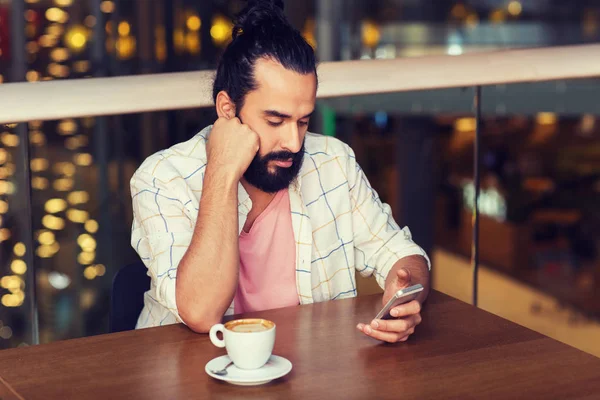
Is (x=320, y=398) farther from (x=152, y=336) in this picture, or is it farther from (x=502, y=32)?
(x=502, y=32)

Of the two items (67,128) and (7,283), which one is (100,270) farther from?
(7,283)

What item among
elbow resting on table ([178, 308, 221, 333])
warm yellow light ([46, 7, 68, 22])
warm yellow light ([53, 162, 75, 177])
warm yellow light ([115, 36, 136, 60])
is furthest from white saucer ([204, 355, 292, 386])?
warm yellow light ([53, 162, 75, 177])

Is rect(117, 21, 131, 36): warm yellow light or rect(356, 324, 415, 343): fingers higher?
rect(117, 21, 131, 36): warm yellow light

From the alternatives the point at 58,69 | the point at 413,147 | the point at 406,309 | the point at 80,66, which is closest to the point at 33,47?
the point at 58,69

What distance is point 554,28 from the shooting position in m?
14.8

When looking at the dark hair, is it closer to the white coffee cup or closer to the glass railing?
the glass railing

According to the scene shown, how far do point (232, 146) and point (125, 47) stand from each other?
776 inches

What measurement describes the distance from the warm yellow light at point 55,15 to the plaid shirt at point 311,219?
1995 cm

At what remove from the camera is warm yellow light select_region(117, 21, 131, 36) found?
19141mm

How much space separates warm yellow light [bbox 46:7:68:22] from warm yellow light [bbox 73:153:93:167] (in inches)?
141

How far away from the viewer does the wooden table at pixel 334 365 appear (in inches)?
48.3

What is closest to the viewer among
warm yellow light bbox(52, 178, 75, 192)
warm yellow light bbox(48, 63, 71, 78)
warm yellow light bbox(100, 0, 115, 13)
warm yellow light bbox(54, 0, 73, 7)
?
warm yellow light bbox(100, 0, 115, 13)

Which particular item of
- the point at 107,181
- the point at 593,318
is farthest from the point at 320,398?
the point at 107,181

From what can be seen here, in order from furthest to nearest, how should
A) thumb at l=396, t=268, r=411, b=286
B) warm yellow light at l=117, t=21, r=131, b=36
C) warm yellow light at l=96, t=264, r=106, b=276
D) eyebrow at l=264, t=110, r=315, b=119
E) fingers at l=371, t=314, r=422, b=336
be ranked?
1. warm yellow light at l=96, t=264, r=106, b=276
2. warm yellow light at l=117, t=21, r=131, b=36
3. eyebrow at l=264, t=110, r=315, b=119
4. thumb at l=396, t=268, r=411, b=286
5. fingers at l=371, t=314, r=422, b=336
